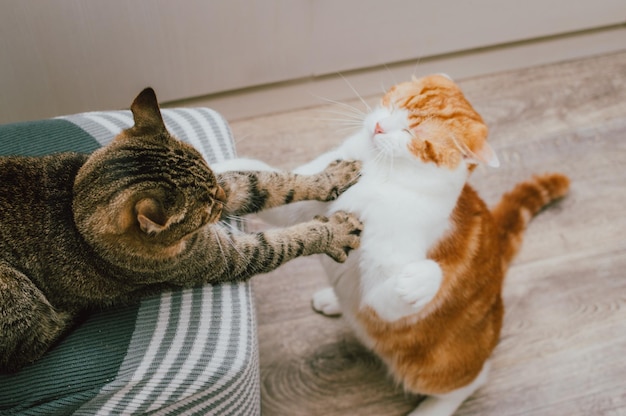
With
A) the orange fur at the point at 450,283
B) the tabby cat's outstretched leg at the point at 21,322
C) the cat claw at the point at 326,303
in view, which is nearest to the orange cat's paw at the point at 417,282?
the orange fur at the point at 450,283

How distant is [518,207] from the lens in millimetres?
1472

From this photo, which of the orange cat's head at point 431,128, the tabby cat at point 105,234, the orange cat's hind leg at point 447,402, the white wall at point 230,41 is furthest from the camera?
the white wall at point 230,41

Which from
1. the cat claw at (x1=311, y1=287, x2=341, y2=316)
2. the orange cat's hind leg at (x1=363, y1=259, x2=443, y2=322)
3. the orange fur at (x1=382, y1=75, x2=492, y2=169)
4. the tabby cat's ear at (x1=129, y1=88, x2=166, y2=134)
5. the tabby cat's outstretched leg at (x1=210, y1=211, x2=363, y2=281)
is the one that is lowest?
the cat claw at (x1=311, y1=287, x2=341, y2=316)

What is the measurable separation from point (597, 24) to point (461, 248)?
1289 mm

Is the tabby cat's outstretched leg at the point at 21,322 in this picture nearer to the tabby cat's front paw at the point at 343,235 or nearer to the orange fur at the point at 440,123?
the tabby cat's front paw at the point at 343,235

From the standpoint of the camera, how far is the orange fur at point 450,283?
3.55ft

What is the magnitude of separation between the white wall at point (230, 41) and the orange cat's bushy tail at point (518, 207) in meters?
0.60

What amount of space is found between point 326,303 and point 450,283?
42cm

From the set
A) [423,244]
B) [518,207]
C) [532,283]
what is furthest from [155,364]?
[532,283]

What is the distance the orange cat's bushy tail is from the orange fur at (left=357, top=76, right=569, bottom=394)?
0.12m

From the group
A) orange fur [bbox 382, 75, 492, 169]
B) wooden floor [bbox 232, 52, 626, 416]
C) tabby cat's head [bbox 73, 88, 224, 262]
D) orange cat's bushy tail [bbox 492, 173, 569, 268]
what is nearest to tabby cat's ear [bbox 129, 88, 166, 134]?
tabby cat's head [bbox 73, 88, 224, 262]

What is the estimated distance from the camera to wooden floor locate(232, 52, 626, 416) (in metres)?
1.44

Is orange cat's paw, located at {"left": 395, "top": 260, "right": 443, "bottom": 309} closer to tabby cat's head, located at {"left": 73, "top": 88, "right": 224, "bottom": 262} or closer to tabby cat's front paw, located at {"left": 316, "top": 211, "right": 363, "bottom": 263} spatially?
tabby cat's front paw, located at {"left": 316, "top": 211, "right": 363, "bottom": 263}

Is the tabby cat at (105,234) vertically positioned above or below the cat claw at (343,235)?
above
